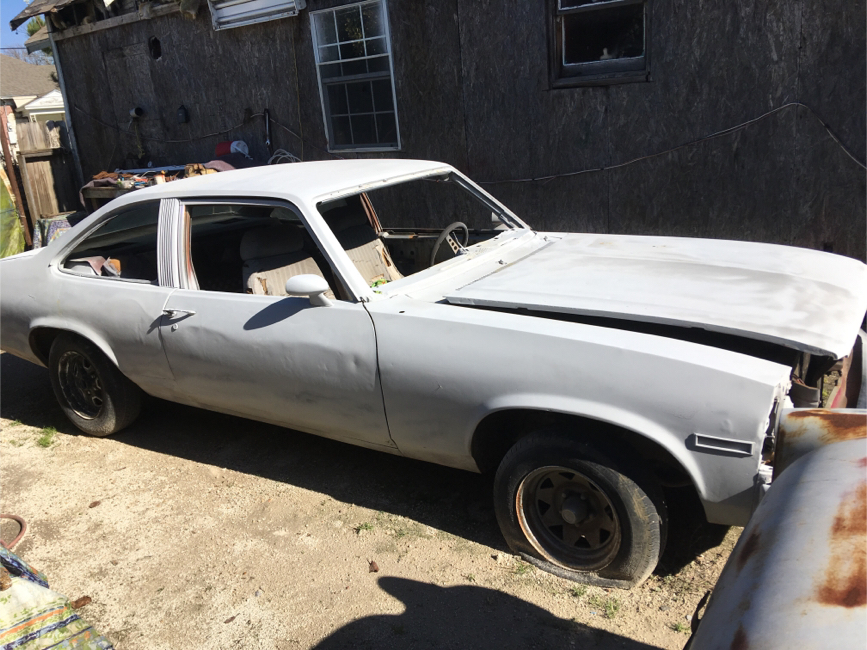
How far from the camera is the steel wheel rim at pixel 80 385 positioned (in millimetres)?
4465

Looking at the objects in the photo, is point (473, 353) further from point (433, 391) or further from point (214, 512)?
point (214, 512)

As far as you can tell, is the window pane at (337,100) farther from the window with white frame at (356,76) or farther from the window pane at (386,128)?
the window pane at (386,128)

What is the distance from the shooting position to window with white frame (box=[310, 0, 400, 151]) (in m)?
7.99

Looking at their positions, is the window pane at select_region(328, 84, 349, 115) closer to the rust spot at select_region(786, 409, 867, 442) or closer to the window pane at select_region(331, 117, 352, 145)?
the window pane at select_region(331, 117, 352, 145)

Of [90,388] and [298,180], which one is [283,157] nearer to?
[90,388]

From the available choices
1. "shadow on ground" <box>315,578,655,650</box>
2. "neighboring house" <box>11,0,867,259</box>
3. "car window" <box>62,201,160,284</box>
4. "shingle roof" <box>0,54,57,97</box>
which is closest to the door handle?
"car window" <box>62,201,160,284</box>

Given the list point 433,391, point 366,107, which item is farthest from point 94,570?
point 366,107

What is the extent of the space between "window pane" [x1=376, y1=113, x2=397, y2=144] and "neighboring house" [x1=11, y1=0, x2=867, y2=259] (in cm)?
2

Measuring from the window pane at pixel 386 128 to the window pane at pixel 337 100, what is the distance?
569 mm

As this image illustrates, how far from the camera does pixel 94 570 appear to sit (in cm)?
332

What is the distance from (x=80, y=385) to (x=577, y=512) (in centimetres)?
334

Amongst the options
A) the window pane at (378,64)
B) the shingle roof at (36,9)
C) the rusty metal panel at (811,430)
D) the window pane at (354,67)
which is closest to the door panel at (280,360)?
the rusty metal panel at (811,430)

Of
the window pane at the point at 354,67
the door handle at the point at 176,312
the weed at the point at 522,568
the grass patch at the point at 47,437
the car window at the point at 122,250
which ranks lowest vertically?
the weed at the point at 522,568

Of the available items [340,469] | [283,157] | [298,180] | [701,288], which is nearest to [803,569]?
[701,288]
